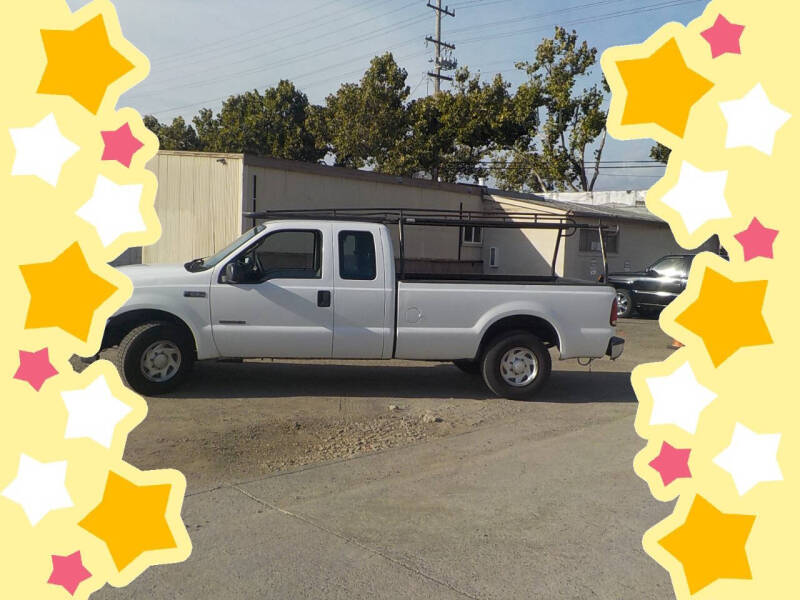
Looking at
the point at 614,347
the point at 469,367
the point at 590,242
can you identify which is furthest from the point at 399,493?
the point at 590,242

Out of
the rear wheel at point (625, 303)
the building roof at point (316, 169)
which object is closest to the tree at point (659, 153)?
the building roof at point (316, 169)

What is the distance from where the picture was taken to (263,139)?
37719 mm

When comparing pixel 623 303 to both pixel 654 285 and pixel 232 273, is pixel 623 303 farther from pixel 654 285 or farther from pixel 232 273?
pixel 232 273

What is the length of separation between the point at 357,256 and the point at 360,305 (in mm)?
564

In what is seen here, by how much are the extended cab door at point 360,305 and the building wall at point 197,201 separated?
8.50 metres

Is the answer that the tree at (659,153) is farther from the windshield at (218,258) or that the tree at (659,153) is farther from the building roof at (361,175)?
the windshield at (218,258)

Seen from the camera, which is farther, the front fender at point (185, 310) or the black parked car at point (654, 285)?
the black parked car at point (654, 285)

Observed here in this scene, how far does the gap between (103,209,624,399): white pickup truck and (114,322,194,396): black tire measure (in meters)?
0.01

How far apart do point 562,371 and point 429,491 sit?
19.4 feet

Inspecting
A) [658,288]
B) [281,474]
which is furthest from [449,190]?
[281,474]

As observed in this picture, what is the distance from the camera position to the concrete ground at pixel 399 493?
400 cm

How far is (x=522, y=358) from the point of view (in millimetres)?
8688

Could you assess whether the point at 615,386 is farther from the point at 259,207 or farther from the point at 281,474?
the point at 259,207

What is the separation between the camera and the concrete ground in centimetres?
400
